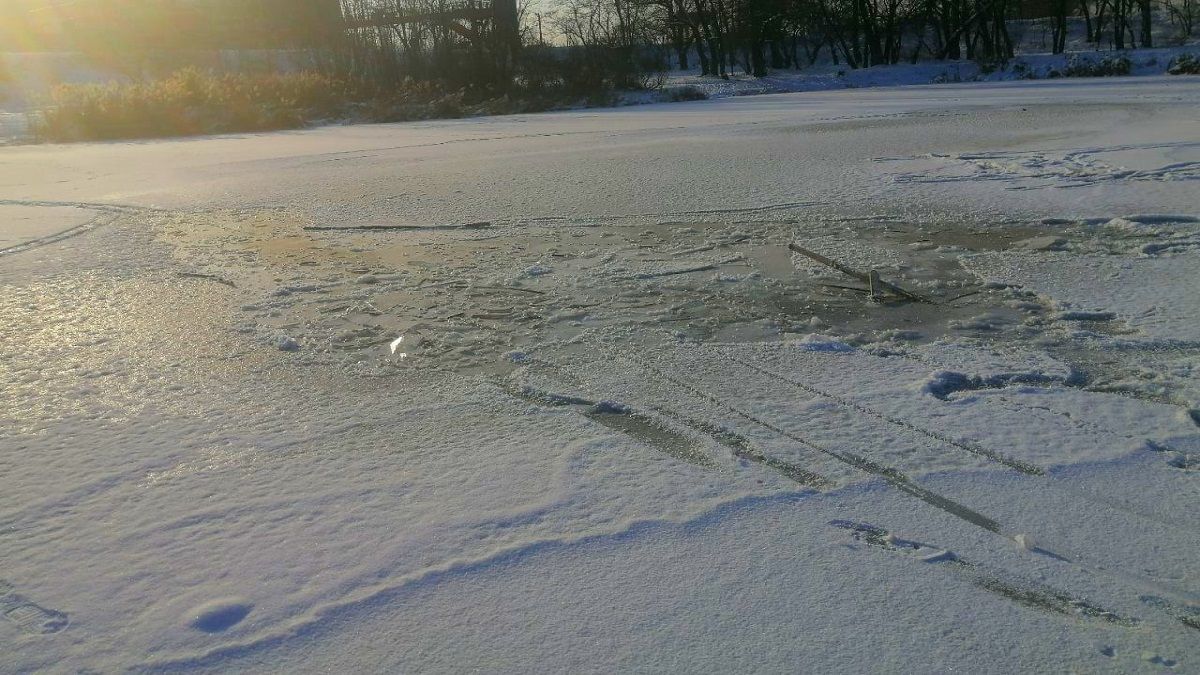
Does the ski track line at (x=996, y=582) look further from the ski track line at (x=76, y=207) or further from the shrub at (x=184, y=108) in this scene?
the shrub at (x=184, y=108)

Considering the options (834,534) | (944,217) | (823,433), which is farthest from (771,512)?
(944,217)

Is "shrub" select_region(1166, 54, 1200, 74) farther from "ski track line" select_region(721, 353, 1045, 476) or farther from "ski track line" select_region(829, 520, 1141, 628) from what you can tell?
"ski track line" select_region(829, 520, 1141, 628)

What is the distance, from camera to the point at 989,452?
269 centimetres

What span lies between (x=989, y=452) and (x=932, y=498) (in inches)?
14.1

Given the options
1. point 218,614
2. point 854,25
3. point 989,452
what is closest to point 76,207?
point 218,614

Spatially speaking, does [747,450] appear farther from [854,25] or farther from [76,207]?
[854,25]

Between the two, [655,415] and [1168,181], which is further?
[1168,181]

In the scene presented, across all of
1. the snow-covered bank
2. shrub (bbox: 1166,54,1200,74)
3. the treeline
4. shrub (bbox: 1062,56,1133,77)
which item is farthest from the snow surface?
the treeline

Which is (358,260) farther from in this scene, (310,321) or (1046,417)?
(1046,417)

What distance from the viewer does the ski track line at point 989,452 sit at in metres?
2.33

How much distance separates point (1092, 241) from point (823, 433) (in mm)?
2963

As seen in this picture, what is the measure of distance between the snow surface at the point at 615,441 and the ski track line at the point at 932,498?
0.04ft

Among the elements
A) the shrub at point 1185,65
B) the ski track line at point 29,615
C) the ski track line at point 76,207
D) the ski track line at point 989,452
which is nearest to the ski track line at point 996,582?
the ski track line at point 989,452

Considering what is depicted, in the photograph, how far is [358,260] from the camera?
5293 millimetres
